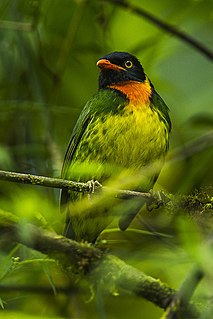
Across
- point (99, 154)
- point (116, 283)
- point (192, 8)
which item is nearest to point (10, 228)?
point (116, 283)

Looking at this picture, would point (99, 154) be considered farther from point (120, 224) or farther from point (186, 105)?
point (186, 105)

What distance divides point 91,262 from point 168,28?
187cm

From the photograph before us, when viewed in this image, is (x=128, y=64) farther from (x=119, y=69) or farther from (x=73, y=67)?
(x=73, y=67)

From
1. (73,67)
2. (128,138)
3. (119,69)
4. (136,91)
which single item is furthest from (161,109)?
(73,67)

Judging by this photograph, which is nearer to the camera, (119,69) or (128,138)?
(128,138)

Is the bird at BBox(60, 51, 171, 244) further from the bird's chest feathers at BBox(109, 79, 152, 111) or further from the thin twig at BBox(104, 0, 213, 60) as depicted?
the thin twig at BBox(104, 0, 213, 60)

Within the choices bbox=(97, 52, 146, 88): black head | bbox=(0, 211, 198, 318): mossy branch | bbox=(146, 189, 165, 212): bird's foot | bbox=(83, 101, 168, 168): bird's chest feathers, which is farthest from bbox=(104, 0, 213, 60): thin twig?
bbox=(0, 211, 198, 318): mossy branch

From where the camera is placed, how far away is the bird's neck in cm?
426

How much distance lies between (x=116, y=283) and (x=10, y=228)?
40cm

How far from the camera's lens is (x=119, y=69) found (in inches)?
183

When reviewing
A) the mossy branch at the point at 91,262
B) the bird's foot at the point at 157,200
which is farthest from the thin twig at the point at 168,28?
the mossy branch at the point at 91,262

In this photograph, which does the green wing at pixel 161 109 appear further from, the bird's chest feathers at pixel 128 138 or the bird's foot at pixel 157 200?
the bird's foot at pixel 157 200

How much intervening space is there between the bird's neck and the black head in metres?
0.04

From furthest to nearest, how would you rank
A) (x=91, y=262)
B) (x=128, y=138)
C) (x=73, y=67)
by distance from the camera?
1. (x=73, y=67)
2. (x=128, y=138)
3. (x=91, y=262)
